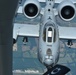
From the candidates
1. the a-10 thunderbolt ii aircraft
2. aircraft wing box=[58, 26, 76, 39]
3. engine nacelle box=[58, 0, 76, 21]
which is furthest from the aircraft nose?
aircraft wing box=[58, 26, 76, 39]

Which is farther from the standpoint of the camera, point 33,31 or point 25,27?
point 25,27

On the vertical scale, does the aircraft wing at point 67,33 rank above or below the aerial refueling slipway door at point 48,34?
below

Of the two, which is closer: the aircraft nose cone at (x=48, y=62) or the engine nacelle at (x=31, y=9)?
the aircraft nose cone at (x=48, y=62)

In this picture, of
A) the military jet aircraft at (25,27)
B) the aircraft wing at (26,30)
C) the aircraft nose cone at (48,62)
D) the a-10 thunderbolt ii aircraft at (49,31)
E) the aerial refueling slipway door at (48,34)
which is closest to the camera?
the military jet aircraft at (25,27)

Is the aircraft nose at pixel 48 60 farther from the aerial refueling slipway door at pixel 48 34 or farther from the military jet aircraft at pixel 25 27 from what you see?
the aerial refueling slipway door at pixel 48 34

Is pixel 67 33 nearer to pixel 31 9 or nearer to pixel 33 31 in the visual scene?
pixel 33 31

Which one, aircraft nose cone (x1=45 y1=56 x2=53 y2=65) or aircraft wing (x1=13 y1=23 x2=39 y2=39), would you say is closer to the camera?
aircraft nose cone (x1=45 y1=56 x2=53 y2=65)

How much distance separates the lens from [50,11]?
15602 millimetres

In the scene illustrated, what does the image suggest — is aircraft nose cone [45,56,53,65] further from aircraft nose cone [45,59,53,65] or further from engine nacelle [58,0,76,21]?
engine nacelle [58,0,76,21]

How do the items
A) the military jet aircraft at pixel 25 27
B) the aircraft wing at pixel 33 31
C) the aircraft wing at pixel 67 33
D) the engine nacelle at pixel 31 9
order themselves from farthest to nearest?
1. the aircraft wing at pixel 67 33
2. the aircraft wing at pixel 33 31
3. the engine nacelle at pixel 31 9
4. the military jet aircraft at pixel 25 27

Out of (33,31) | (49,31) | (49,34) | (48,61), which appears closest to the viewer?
(48,61)

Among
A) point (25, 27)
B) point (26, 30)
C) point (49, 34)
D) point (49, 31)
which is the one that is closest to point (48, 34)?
point (49, 34)

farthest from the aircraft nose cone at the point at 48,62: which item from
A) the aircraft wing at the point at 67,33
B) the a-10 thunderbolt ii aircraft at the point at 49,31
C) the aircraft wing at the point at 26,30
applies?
the aircraft wing at the point at 67,33

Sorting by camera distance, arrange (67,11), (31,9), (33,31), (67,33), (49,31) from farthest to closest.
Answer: (67,33), (33,31), (67,11), (31,9), (49,31)
